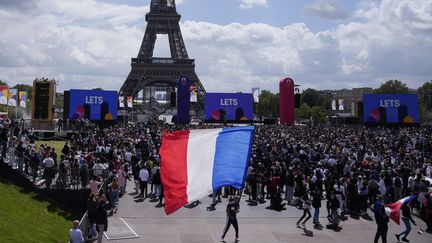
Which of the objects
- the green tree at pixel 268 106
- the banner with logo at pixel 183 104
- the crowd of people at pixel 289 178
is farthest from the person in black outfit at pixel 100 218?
the green tree at pixel 268 106

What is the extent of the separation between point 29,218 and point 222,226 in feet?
21.3

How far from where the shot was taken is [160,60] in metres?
113

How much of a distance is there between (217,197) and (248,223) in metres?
4.36

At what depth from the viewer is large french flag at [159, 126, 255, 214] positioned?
855 cm

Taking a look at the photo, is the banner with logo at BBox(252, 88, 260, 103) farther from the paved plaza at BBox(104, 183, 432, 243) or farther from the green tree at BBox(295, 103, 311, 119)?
the green tree at BBox(295, 103, 311, 119)

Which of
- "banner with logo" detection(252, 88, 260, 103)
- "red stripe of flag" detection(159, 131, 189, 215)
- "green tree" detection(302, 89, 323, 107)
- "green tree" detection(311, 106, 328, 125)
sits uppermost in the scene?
"green tree" detection(302, 89, 323, 107)

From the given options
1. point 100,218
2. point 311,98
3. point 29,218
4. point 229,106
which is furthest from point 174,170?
point 311,98

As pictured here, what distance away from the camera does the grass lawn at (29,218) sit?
14.5 metres

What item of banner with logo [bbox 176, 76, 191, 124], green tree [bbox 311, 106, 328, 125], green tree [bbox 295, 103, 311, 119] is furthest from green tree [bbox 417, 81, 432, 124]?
banner with logo [bbox 176, 76, 191, 124]

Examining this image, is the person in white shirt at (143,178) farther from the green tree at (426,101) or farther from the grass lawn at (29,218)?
the green tree at (426,101)

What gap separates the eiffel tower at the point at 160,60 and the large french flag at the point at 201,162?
9578 centimetres

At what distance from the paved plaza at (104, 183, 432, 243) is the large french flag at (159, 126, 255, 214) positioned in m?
5.48

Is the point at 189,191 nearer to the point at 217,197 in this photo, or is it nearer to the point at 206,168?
the point at 206,168

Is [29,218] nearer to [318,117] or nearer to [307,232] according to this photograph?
[307,232]
